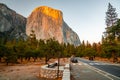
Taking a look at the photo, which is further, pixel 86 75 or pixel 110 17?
pixel 110 17

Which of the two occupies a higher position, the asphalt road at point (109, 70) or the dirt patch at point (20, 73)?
the asphalt road at point (109, 70)

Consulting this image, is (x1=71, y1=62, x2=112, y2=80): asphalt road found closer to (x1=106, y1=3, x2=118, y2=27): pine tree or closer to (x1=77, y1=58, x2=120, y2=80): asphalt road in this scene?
(x1=77, y1=58, x2=120, y2=80): asphalt road

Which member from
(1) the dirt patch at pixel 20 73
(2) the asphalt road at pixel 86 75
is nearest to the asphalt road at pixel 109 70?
(2) the asphalt road at pixel 86 75

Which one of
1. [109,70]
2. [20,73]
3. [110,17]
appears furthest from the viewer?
[110,17]

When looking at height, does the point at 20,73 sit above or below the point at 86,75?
below

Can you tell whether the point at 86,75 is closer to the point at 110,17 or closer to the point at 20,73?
the point at 20,73

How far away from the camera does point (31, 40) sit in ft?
292

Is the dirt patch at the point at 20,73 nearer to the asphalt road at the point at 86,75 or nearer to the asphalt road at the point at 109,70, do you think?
the asphalt road at the point at 86,75

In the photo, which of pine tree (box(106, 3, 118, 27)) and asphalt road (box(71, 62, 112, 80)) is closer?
asphalt road (box(71, 62, 112, 80))

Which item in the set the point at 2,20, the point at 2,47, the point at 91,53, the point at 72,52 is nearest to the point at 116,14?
the point at 2,47

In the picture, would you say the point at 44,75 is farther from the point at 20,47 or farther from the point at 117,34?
the point at 20,47

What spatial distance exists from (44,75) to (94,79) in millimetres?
7080

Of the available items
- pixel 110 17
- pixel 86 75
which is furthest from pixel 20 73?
pixel 110 17

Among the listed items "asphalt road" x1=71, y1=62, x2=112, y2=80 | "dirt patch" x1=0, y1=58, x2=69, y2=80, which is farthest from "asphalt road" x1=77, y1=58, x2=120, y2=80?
"dirt patch" x1=0, y1=58, x2=69, y2=80
